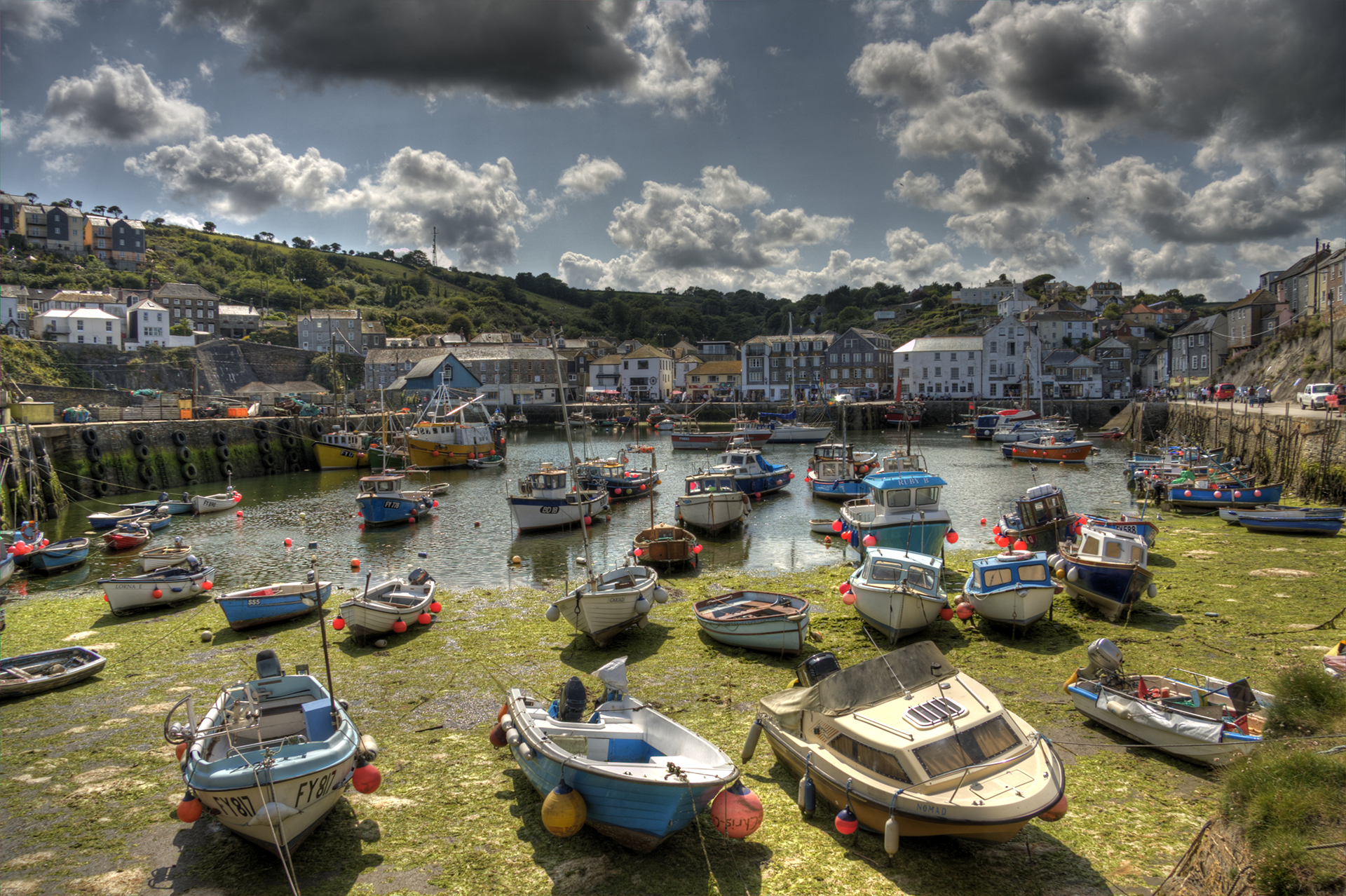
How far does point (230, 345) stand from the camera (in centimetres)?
9088

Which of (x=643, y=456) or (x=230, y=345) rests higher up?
(x=230, y=345)

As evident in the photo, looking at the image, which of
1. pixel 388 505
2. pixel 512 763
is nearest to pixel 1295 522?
pixel 512 763

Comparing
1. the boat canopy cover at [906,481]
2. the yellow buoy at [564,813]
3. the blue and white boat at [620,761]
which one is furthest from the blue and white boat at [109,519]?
the boat canopy cover at [906,481]

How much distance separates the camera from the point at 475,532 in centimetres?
2842

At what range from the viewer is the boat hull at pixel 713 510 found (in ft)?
84.3

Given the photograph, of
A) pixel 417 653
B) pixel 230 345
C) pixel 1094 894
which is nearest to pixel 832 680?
pixel 1094 894

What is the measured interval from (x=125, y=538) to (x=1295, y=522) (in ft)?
128

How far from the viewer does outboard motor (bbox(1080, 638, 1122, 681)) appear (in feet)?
33.7

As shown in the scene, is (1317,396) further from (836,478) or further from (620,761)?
(620,761)

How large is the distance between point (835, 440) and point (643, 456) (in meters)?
23.2

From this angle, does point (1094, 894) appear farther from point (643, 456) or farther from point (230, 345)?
point (230, 345)

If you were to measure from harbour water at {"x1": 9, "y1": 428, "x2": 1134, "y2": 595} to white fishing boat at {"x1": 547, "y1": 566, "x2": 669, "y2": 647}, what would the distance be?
6151 mm

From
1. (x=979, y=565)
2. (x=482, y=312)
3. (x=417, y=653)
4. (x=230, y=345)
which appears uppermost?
(x=482, y=312)

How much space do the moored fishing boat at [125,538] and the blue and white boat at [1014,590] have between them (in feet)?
90.0
